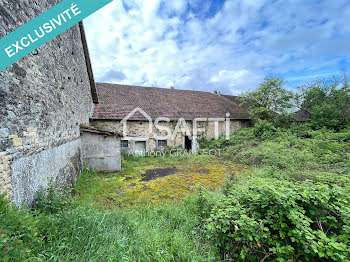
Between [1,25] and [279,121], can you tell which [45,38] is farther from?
[279,121]

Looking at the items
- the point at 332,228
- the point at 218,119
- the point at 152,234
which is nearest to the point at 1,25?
the point at 152,234

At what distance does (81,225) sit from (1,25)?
3.11 m

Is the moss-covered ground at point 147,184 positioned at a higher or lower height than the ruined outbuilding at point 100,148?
lower

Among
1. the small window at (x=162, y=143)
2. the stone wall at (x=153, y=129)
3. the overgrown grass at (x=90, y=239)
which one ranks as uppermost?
the stone wall at (x=153, y=129)

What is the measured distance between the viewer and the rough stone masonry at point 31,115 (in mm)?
2244

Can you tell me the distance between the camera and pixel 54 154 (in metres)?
4.10

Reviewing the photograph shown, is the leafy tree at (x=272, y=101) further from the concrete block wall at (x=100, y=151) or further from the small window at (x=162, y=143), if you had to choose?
the concrete block wall at (x=100, y=151)

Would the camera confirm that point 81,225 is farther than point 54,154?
No

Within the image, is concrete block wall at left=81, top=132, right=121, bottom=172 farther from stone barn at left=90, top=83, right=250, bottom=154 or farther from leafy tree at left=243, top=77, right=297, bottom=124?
leafy tree at left=243, top=77, right=297, bottom=124

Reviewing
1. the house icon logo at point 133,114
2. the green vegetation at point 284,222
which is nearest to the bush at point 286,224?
the green vegetation at point 284,222

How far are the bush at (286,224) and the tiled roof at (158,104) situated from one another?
9966mm

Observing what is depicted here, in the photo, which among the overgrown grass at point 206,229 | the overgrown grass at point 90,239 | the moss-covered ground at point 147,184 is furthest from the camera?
the moss-covered ground at point 147,184

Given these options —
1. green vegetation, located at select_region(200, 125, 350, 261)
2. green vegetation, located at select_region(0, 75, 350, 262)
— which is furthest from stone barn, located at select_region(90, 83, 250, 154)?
green vegetation, located at select_region(200, 125, 350, 261)

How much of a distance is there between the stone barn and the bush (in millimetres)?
9550
